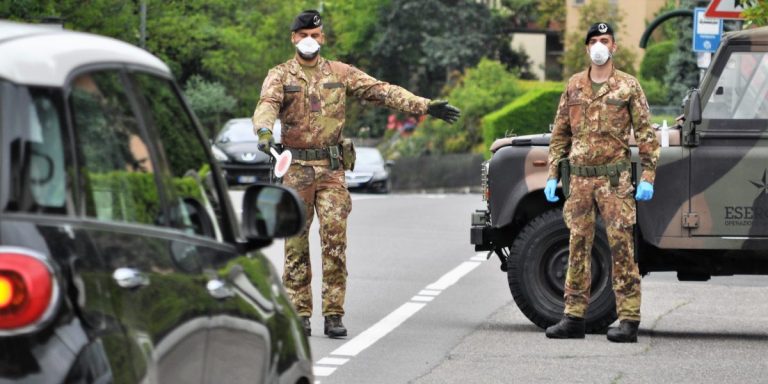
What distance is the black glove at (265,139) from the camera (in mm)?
10570

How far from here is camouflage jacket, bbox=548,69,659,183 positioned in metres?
11.0

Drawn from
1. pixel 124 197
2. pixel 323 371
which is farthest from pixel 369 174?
pixel 124 197

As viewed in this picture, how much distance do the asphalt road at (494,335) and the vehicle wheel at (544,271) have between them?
167mm

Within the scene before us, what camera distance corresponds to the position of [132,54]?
4285mm

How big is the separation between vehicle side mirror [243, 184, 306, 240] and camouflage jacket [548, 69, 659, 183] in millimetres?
6361

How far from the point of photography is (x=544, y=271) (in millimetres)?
11984

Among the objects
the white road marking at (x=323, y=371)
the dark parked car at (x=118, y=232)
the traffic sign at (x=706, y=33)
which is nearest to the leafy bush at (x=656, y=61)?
the traffic sign at (x=706, y=33)

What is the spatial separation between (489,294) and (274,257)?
4.13 metres

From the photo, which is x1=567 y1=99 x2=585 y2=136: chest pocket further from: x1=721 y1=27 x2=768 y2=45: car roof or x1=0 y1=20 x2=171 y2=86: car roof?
x1=0 y1=20 x2=171 y2=86: car roof

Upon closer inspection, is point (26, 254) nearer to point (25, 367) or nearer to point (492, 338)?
point (25, 367)

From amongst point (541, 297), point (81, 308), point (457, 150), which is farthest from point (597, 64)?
point (457, 150)

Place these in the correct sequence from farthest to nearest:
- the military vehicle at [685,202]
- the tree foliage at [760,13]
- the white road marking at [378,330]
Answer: the tree foliage at [760,13] < the military vehicle at [685,202] < the white road marking at [378,330]

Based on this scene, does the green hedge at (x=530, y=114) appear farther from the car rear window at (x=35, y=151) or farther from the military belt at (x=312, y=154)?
the car rear window at (x=35, y=151)

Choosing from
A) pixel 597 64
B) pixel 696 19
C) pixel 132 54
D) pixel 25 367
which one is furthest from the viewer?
pixel 696 19
